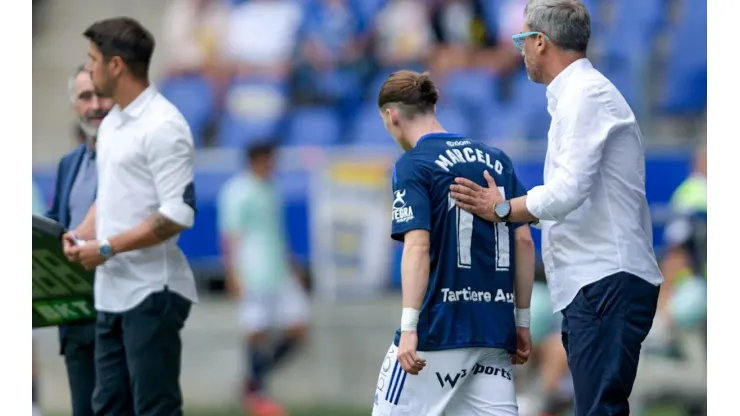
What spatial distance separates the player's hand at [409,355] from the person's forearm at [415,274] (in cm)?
11

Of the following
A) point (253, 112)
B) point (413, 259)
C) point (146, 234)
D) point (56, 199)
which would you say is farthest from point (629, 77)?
point (413, 259)

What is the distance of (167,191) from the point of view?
557 cm

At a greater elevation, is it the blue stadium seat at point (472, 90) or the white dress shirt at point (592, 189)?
the blue stadium seat at point (472, 90)

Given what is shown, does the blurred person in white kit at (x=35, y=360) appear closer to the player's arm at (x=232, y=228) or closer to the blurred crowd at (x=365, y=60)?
the player's arm at (x=232, y=228)

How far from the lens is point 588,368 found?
4.73m

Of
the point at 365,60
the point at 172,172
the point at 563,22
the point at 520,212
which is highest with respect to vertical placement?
the point at 365,60

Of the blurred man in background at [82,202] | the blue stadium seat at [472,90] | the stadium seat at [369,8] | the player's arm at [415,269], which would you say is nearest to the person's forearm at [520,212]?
the player's arm at [415,269]

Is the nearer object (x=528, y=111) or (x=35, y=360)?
(x=35, y=360)

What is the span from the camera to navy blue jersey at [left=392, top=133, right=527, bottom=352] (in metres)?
4.85

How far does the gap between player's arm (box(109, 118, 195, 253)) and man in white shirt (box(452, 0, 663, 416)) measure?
1324 mm

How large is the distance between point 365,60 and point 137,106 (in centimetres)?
971

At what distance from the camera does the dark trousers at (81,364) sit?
616 centimetres

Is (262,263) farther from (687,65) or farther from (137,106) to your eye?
(137,106)
